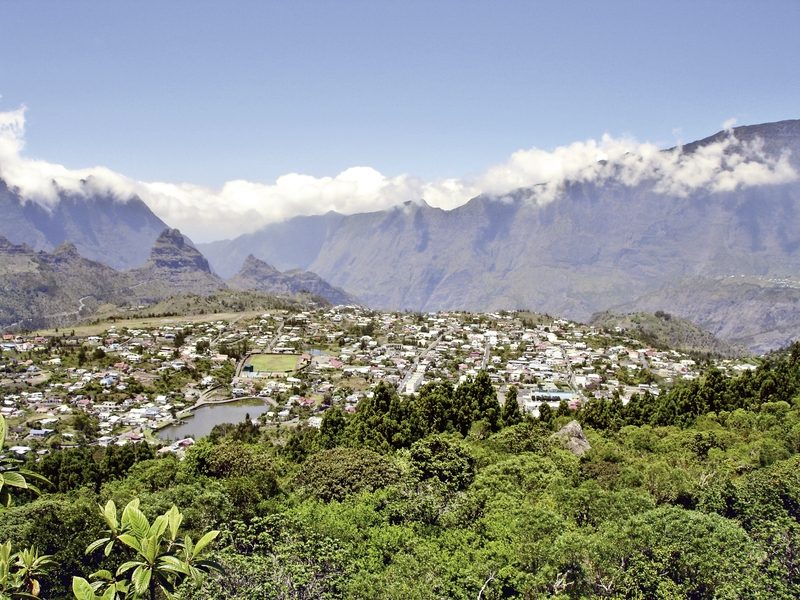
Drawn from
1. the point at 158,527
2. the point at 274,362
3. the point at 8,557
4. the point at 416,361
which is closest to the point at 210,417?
the point at 274,362

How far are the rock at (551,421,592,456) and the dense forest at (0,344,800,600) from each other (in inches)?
7.3

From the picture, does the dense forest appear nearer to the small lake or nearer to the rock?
the rock

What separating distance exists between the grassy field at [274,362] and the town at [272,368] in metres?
0.22

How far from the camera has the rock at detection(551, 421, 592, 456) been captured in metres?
38.5

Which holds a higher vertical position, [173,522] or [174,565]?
[173,522]

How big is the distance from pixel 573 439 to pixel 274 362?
280 ft

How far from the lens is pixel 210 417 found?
272 ft

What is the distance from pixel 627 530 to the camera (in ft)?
63.8

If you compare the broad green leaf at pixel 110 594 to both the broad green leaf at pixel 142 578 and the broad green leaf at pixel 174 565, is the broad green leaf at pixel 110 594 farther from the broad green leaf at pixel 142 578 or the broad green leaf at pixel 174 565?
the broad green leaf at pixel 174 565

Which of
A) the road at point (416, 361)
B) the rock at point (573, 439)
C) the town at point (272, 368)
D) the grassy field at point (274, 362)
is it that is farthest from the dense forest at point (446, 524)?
the grassy field at point (274, 362)

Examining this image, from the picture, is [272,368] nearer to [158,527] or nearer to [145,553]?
[158,527]

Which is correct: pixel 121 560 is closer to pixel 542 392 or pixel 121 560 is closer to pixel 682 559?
pixel 682 559

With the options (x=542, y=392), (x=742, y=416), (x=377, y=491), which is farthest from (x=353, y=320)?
(x=377, y=491)

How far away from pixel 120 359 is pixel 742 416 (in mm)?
103832
